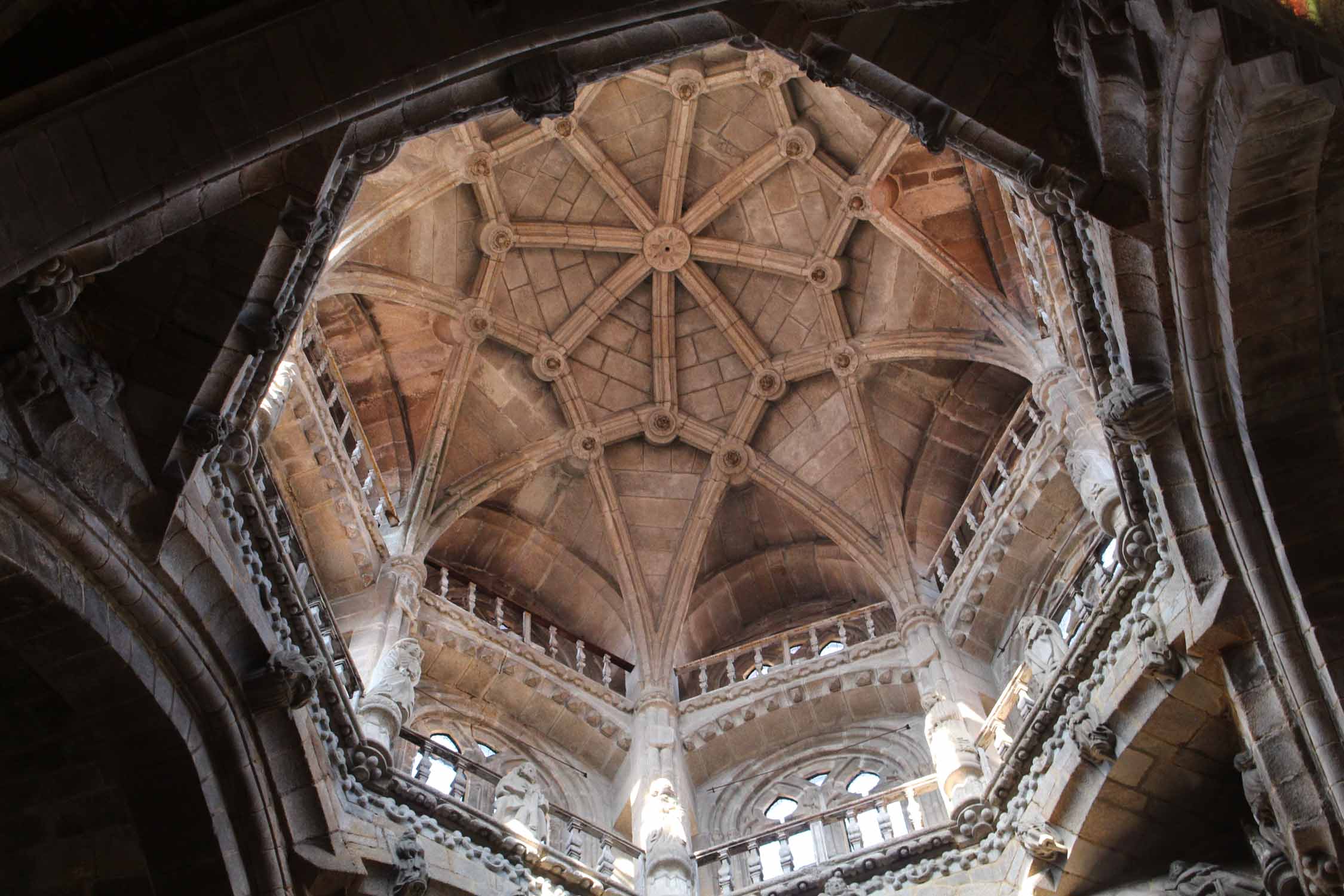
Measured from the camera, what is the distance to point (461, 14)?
9039 millimetres

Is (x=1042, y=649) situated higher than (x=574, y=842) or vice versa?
(x=1042, y=649)

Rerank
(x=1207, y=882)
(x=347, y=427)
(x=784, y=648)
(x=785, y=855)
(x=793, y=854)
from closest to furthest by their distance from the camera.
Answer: (x=1207, y=882), (x=785, y=855), (x=793, y=854), (x=347, y=427), (x=784, y=648)

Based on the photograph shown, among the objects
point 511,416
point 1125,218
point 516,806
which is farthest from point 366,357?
point 1125,218

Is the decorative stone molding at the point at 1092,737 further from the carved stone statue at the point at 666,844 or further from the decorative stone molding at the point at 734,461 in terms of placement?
the decorative stone molding at the point at 734,461

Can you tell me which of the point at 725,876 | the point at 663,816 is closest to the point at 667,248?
the point at 663,816

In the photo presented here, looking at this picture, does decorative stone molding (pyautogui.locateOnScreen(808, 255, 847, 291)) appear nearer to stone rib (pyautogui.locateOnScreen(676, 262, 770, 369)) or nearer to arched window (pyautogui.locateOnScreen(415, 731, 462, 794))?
stone rib (pyautogui.locateOnScreen(676, 262, 770, 369))

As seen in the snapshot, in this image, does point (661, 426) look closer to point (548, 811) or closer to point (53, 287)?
point (548, 811)

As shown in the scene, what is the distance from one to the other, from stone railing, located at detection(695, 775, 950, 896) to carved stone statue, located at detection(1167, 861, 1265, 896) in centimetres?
310

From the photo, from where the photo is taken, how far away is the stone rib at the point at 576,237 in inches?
864

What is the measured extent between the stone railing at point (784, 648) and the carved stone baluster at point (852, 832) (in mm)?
3925

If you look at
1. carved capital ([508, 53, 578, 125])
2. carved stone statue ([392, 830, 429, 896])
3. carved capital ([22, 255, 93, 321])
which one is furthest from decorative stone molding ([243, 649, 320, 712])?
carved capital ([508, 53, 578, 125])

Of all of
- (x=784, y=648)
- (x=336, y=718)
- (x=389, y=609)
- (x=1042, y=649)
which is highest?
(x=784, y=648)

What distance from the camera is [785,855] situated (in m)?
15.4

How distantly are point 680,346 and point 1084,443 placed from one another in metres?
8.66
